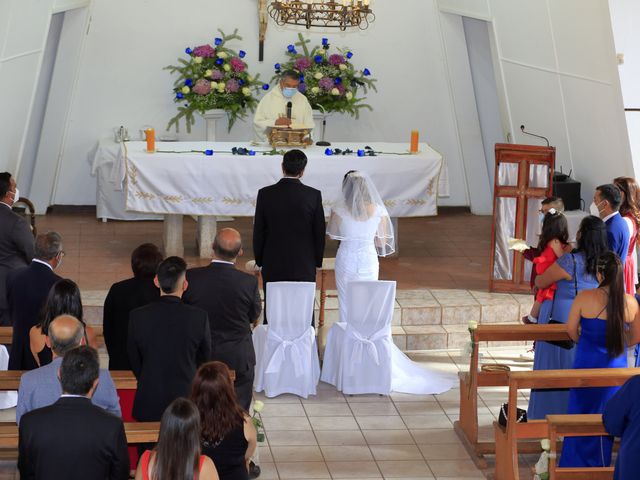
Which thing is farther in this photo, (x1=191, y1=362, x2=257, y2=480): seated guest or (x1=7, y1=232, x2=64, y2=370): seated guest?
(x1=7, y1=232, x2=64, y2=370): seated guest

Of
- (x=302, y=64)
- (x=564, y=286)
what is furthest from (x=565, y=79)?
(x=564, y=286)

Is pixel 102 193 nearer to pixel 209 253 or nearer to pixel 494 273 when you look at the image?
pixel 209 253

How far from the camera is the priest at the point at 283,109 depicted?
10930mm

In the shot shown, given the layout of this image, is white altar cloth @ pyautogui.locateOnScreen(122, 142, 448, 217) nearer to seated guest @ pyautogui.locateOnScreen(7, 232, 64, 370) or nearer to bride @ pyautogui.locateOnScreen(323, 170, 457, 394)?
bride @ pyautogui.locateOnScreen(323, 170, 457, 394)

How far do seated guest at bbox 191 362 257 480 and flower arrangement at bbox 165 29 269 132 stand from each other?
8016 millimetres

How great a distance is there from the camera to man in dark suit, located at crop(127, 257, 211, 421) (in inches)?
215

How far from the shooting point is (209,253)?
1084cm

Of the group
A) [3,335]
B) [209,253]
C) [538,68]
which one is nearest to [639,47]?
[538,68]

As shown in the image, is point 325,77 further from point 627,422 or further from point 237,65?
point 627,422

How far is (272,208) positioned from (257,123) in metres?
3.28

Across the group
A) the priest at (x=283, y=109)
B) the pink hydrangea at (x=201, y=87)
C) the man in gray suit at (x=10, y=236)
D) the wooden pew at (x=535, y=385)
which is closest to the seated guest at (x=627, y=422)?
the wooden pew at (x=535, y=385)

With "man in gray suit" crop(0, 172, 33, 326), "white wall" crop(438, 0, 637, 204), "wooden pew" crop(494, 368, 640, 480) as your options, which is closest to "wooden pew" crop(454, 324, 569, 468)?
"wooden pew" crop(494, 368, 640, 480)

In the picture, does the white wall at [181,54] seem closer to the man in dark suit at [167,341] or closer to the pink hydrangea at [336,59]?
the pink hydrangea at [336,59]

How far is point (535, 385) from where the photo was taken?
6.25m
